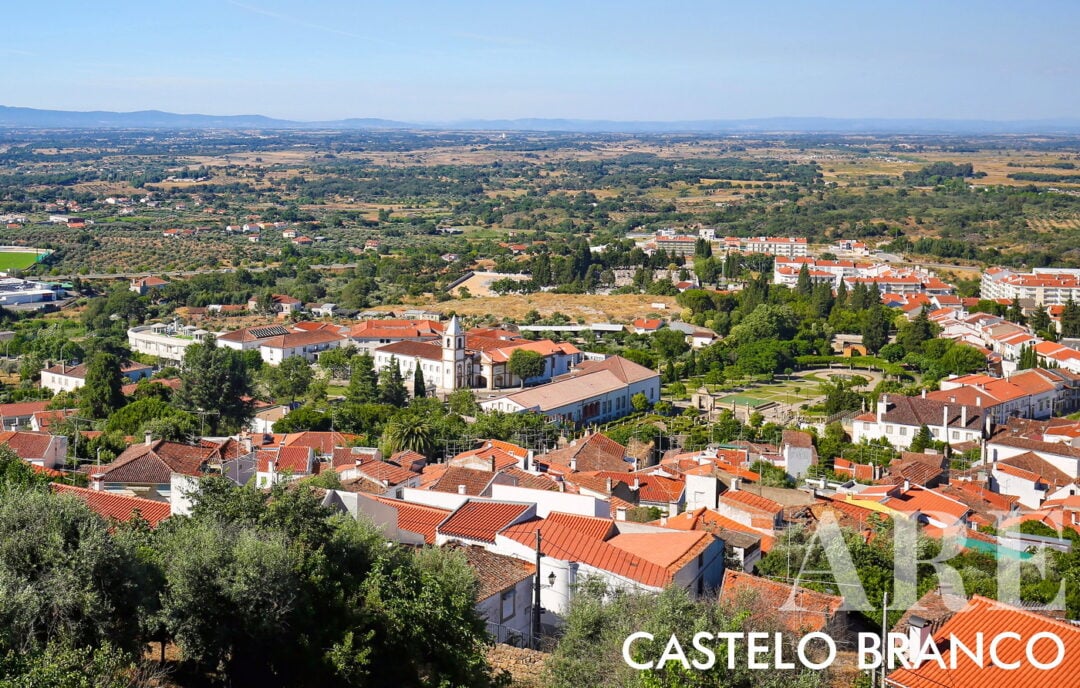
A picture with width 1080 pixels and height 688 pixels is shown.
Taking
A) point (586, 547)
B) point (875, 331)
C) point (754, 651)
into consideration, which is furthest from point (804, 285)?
point (754, 651)

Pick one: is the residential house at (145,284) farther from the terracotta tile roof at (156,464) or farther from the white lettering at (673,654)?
the white lettering at (673,654)

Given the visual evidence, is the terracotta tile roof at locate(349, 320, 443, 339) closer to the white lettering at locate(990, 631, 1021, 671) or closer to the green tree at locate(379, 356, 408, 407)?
the green tree at locate(379, 356, 408, 407)

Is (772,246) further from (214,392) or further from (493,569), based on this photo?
(493,569)

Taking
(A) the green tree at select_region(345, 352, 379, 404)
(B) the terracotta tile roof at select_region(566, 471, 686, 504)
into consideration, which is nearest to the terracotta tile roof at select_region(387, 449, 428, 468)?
(B) the terracotta tile roof at select_region(566, 471, 686, 504)

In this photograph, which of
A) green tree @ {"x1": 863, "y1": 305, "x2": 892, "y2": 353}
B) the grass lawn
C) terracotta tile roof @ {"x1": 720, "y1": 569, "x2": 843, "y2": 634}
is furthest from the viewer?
the grass lawn

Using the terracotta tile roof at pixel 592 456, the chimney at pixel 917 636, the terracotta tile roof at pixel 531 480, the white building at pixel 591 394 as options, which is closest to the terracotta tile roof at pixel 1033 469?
the terracotta tile roof at pixel 592 456

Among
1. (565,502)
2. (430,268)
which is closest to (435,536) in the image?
(565,502)
